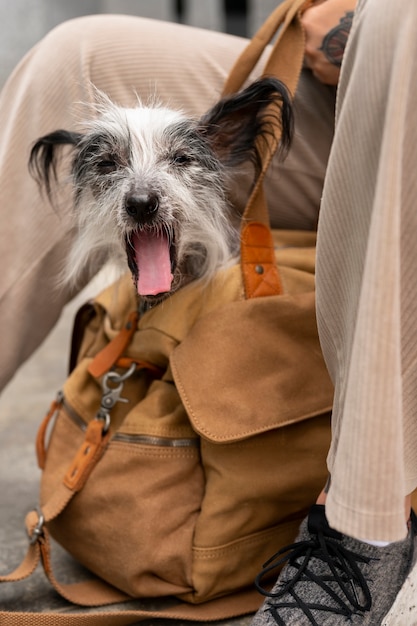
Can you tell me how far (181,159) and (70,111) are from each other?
26 centimetres

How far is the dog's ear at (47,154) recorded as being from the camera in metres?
1.22

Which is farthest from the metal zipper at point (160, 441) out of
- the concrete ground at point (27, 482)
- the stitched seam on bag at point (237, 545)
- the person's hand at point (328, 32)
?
the person's hand at point (328, 32)

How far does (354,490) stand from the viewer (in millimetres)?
781

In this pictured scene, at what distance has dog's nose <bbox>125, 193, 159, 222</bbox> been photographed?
1083 mm

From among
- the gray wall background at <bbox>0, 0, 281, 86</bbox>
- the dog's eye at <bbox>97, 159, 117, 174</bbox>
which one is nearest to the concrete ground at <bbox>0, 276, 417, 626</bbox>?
the dog's eye at <bbox>97, 159, 117, 174</bbox>

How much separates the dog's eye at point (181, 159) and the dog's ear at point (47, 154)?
16 centimetres

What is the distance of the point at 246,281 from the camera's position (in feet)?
3.94

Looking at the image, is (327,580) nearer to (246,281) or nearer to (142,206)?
(246,281)

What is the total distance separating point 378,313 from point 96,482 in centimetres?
61

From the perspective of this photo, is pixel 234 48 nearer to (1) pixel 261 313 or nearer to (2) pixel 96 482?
(1) pixel 261 313

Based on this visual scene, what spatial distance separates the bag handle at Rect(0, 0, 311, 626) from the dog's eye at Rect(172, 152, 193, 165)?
0.37 feet

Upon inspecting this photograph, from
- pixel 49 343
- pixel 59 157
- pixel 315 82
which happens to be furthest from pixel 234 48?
pixel 49 343

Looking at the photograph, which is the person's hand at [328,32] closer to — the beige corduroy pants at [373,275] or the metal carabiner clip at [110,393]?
the beige corduroy pants at [373,275]

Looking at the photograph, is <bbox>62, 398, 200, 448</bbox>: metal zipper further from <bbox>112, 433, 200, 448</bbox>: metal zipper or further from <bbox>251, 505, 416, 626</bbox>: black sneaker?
<bbox>251, 505, 416, 626</bbox>: black sneaker
